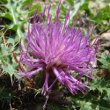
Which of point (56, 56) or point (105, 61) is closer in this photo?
point (56, 56)

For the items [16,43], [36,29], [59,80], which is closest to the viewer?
[59,80]

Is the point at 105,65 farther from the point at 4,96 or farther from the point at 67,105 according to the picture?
the point at 4,96

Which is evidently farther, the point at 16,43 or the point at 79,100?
the point at 16,43

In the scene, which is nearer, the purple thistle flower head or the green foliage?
the purple thistle flower head

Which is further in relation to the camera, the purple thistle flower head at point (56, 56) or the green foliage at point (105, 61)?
the green foliage at point (105, 61)

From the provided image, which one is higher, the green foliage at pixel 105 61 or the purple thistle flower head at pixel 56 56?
the purple thistle flower head at pixel 56 56

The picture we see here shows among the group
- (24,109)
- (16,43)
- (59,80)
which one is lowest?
(24,109)

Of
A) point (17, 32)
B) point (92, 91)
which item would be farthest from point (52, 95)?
point (17, 32)

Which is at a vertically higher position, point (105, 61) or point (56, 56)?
point (56, 56)
